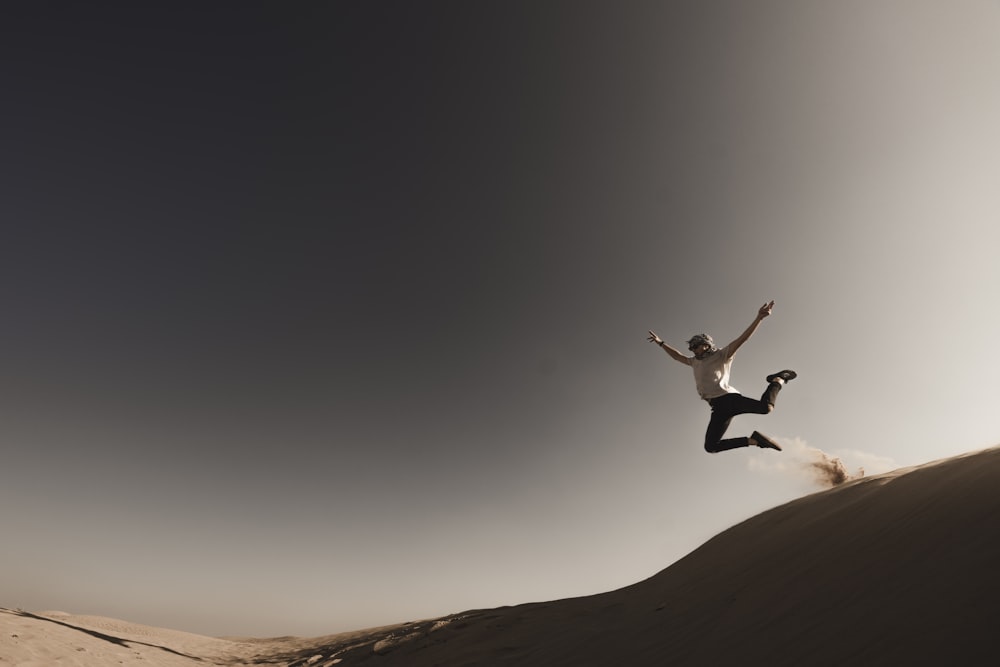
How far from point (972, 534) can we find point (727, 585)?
2.84m

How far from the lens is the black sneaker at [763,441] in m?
6.23

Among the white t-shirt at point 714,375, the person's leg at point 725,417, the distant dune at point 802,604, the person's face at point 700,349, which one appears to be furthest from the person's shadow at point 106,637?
the person's face at point 700,349

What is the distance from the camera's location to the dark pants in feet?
20.2

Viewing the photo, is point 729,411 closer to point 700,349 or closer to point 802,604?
point 700,349

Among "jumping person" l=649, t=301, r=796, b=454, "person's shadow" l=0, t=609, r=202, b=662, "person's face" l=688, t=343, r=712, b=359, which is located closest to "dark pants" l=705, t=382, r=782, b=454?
"jumping person" l=649, t=301, r=796, b=454

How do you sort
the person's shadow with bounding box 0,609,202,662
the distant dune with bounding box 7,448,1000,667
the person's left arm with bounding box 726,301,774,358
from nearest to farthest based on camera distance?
the distant dune with bounding box 7,448,1000,667
the person's left arm with bounding box 726,301,774,358
the person's shadow with bounding box 0,609,202,662

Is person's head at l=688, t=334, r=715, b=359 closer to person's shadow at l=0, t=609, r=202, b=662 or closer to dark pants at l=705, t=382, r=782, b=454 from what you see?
dark pants at l=705, t=382, r=782, b=454

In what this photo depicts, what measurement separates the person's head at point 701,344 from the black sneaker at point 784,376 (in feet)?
2.72

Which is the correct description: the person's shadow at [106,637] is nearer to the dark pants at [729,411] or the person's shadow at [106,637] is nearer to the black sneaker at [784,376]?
the dark pants at [729,411]

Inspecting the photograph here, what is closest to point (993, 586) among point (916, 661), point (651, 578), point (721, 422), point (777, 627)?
point (916, 661)

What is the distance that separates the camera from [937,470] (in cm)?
536

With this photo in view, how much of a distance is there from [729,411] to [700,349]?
930mm

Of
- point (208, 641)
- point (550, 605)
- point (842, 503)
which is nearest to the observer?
point (842, 503)

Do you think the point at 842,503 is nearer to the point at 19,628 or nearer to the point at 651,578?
the point at 651,578
